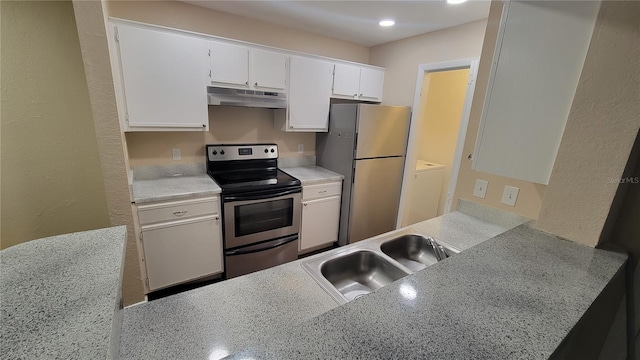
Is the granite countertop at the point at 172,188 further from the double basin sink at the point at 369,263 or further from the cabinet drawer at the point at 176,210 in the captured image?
the double basin sink at the point at 369,263

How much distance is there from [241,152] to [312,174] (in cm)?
80

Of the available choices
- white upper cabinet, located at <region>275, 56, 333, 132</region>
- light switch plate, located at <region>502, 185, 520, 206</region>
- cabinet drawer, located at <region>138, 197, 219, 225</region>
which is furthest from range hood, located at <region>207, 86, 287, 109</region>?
light switch plate, located at <region>502, 185, 520, 206</region>

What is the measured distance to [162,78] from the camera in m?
2.08

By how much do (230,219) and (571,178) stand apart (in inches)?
87.1

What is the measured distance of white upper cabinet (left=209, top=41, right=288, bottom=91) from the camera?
228cm

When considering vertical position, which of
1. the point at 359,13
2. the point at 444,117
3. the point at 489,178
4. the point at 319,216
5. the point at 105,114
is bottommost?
the point at 319,216

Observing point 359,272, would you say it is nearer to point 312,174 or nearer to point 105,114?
point 312,174

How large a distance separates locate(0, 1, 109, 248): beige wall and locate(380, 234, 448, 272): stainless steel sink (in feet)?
7.59

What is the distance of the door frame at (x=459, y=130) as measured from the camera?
2.47 metres

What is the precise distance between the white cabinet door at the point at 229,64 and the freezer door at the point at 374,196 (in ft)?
4.64

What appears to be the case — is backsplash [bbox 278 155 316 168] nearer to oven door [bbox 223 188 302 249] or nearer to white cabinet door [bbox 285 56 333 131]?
white cabinet door [bbox 285 56 333 131]

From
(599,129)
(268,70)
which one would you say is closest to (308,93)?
(268,70)

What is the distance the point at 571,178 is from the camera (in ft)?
3.61

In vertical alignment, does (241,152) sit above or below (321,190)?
above
